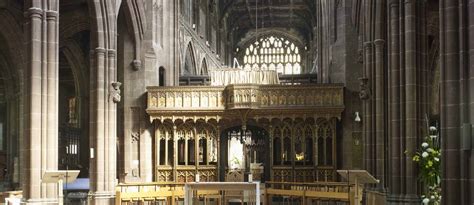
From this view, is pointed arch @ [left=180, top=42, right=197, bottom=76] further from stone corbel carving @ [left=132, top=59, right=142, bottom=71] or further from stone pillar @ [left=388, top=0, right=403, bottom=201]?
stone pillar @ [left=388, top=0, right=403, bottom=201]

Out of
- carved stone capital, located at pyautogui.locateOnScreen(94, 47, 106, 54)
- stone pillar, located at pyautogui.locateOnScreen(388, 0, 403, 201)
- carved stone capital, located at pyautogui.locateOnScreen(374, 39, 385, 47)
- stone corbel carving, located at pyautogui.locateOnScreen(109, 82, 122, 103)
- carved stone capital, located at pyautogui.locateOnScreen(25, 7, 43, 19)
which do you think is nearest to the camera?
stone pillar, located at pyautogui.locateOnScreen(388, 0, 403, 201)

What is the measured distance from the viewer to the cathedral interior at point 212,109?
15961 mm

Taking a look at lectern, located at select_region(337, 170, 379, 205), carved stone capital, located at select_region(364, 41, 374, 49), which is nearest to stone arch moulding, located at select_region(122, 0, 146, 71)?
carved stone capital, located at select_region(364, 41, 374, 49)

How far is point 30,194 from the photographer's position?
Answer: 15805 mm

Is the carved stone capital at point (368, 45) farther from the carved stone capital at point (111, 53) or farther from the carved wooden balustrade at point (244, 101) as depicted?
the carved stone capital at point (111, 53)

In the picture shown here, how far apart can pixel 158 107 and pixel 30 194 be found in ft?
32.1

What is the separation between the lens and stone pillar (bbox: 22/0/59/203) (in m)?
16.0

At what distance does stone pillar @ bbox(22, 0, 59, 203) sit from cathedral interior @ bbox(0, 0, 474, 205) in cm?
4

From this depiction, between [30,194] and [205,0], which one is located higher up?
[205,0]

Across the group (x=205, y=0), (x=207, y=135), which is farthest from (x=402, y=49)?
(x=205, y=0)

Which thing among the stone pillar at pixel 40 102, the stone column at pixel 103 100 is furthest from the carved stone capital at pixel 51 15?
the stone column at pixel 103 100

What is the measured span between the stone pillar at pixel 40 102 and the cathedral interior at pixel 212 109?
4 centimetres

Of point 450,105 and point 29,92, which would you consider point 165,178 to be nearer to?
point 29,92

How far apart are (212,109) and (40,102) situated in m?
9.72
